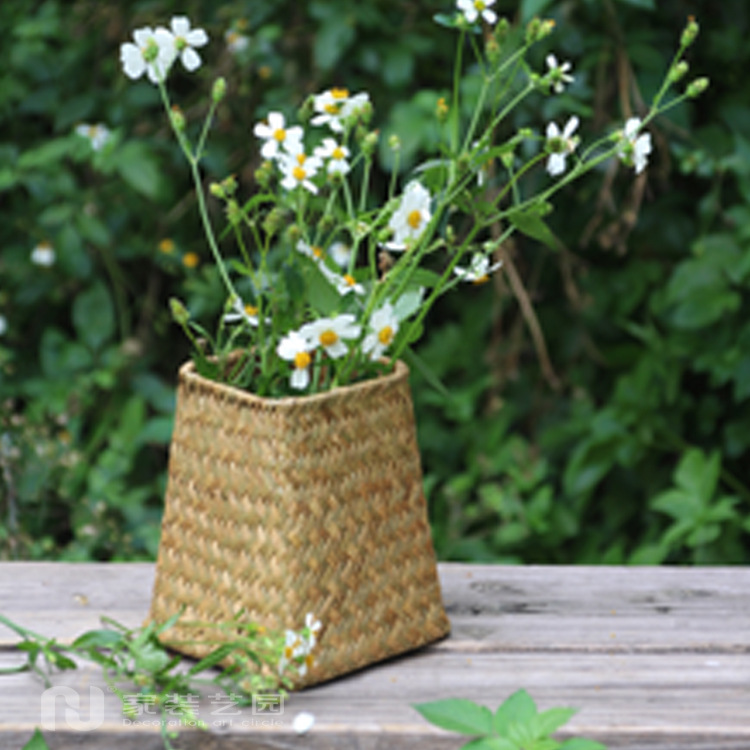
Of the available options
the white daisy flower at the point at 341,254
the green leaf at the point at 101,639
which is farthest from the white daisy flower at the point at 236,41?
the green leaf at the point at 101,639

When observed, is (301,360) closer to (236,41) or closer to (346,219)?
(346,219)

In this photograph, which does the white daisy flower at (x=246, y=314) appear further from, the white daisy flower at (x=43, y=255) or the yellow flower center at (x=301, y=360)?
the white daisy flower at (x=43, y=255)

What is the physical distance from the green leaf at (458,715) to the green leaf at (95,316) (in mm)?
1247

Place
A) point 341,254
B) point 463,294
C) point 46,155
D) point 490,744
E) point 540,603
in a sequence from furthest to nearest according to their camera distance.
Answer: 1. point 463,294
2. point 46,155
3. point 341,254
4. point 540,603
5. point 490,744

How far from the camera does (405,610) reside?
0.86 meters

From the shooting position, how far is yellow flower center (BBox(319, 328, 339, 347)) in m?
0.75

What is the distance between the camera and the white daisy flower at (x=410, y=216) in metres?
0.77

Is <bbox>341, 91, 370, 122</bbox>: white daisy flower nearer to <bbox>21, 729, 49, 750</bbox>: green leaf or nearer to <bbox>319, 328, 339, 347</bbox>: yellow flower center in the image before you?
<bbox>319, 328, 339, 347</bbox>: yellow flower center

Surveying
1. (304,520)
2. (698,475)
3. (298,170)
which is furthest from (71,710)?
(698,475)

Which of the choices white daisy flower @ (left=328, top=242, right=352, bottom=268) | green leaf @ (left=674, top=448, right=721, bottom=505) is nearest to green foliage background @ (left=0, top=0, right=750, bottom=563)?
green leaf @ (left=674, top=448, right=721, bottom=505)

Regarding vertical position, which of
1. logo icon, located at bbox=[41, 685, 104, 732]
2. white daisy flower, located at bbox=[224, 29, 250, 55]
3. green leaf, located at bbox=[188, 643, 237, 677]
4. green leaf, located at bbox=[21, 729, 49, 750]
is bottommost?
green leaf, located at bbox=[21, 729, 49, 750]

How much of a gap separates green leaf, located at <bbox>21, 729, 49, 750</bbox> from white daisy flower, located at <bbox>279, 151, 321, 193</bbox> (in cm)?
42

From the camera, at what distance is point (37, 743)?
74 cm

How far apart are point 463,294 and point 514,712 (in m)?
1.26
